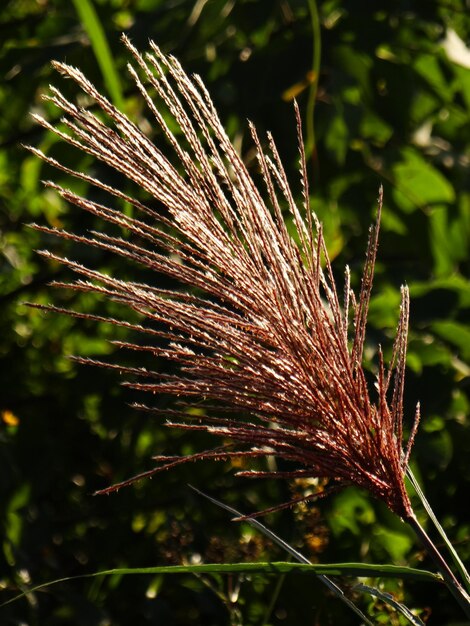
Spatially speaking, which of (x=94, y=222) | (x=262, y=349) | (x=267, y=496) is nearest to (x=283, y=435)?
(x=262, y=349)

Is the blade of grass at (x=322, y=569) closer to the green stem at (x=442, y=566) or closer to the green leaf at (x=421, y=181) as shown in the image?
the green stem at (x=442, y=566)

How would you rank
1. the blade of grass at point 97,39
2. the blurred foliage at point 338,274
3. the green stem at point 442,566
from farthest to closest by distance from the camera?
the blurred foliage at point 338,274
the blade of grass at point 97,39
the green stem at point 442,566

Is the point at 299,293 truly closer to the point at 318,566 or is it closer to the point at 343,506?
the point at 318,566

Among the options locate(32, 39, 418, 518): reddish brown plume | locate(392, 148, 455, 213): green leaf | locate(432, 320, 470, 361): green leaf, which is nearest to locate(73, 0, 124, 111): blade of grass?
locate(32, 39, 418, 518): reddish brown plume

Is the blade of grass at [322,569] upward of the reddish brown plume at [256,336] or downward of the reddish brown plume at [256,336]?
downward

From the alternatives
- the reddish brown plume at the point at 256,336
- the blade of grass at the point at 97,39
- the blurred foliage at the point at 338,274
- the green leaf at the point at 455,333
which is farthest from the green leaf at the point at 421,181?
the reddish brown plume at the point at 256,336

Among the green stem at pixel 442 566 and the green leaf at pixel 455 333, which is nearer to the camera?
the green stem at pixel 442 566

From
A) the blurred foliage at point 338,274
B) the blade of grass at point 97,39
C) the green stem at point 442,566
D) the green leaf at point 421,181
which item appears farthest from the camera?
the green leaf at point 421,181

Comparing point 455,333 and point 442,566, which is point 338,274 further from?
point 442,566
